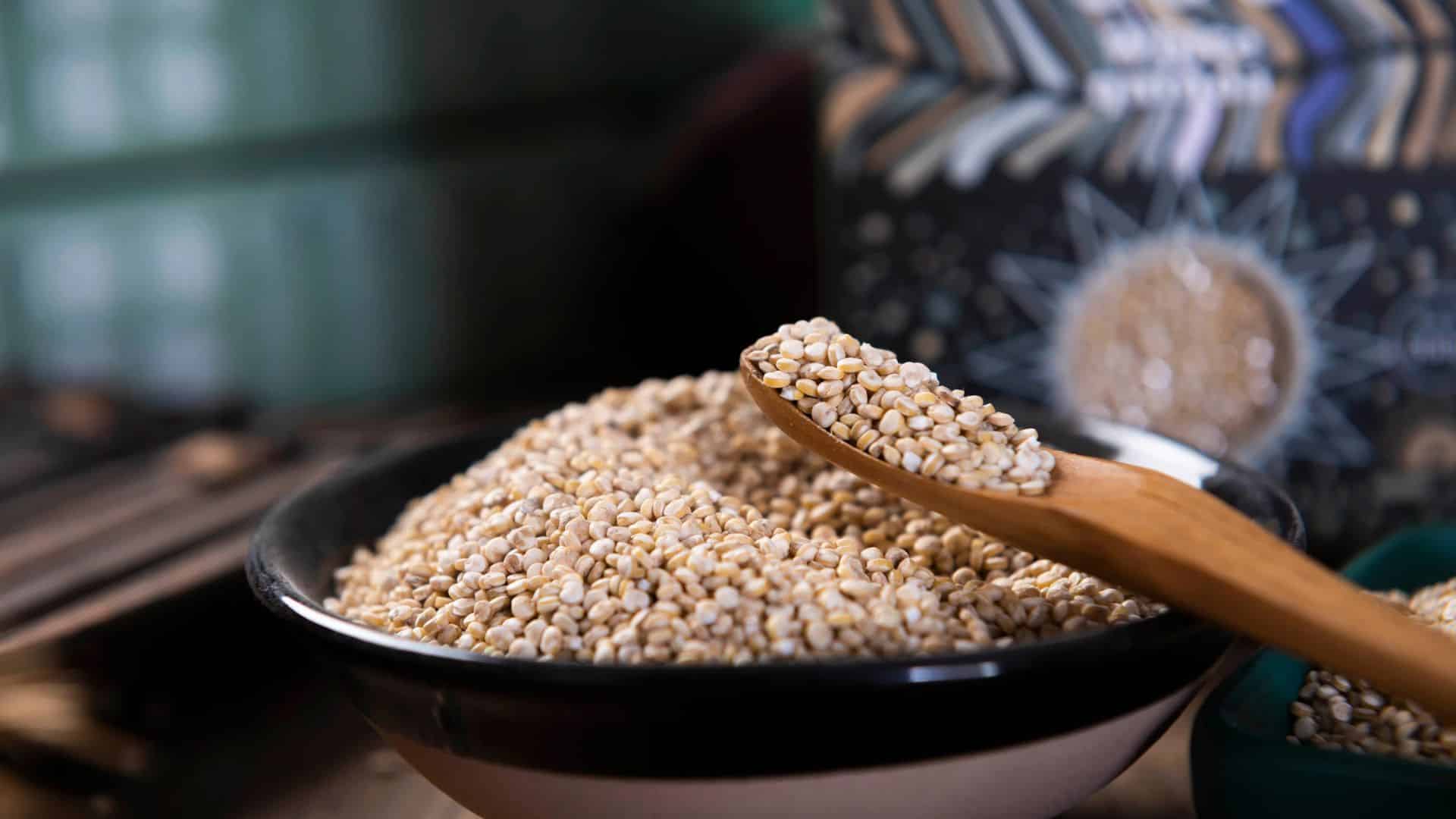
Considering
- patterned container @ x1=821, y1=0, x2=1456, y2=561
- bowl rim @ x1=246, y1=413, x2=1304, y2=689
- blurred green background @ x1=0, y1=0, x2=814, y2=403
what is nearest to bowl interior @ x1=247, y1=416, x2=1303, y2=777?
bowl rim @ x1=246, y1=413, x2=1304, y2=689

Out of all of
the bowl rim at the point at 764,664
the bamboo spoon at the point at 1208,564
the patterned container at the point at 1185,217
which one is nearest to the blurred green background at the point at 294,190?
the patterned container at the point at 1185,217

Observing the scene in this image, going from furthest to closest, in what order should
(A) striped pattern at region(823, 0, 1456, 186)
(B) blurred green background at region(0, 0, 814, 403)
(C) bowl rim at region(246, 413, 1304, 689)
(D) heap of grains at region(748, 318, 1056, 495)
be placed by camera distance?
(B) blurred green background at region(0, 0, 814, 403)
(A) striped pattern at region(823, 0, 1456, 186)
(D) heap of grains at region(748, 318, 1056, 495)
(C) bowl rim at region(246, 413, 1304, 689)

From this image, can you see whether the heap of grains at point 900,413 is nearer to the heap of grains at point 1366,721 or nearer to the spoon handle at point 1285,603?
the spoon handle at point 1285,603

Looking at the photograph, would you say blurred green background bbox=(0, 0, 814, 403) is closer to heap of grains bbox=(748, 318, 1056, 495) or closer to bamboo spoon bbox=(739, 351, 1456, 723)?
heap of grains bbox=(748, 318, 1056, 495)

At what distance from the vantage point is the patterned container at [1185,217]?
0.92 metres

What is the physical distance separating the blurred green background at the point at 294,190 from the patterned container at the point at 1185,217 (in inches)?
27.0

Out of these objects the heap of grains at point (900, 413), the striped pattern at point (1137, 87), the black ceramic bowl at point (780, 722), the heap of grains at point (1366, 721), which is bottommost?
the heap of grains at point (1366, 721)

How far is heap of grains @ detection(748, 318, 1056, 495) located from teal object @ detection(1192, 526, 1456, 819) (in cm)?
13

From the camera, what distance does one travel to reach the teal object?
0.49 m

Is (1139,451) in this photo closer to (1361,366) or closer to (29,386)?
(1361,366)

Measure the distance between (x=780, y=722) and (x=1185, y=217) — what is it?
67cm

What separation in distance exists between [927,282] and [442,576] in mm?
565

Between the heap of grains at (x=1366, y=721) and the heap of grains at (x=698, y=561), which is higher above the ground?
the heap of grains at (x=698, y=561)

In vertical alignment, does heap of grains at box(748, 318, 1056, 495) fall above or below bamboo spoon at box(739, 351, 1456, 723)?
above
